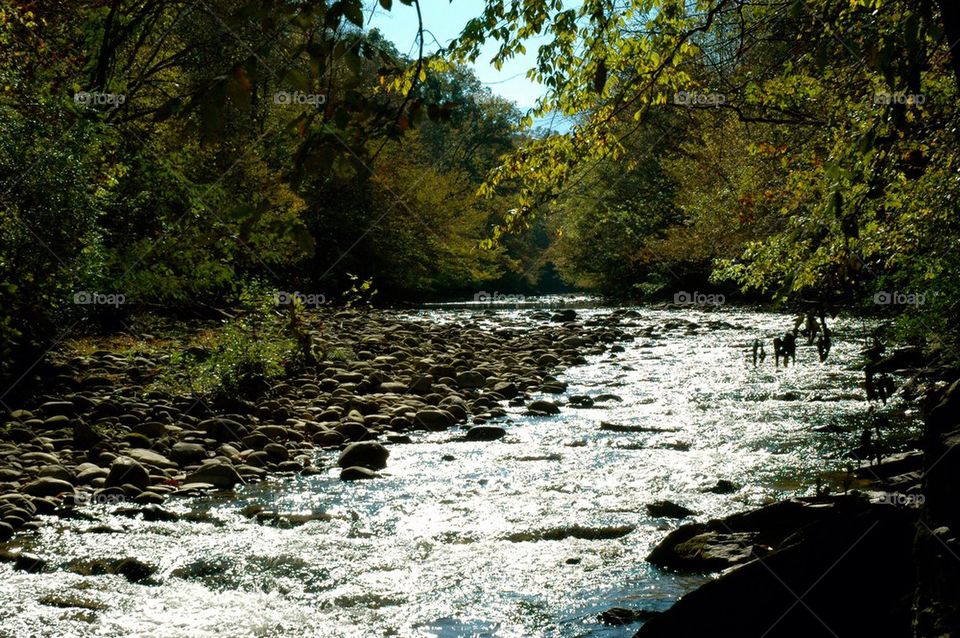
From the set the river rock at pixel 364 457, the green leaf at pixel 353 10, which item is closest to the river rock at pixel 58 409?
the river rock at pixel 364 457

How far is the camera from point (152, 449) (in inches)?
298

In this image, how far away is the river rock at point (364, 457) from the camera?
754cm

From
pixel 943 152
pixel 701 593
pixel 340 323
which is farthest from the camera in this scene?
pixel 340 323

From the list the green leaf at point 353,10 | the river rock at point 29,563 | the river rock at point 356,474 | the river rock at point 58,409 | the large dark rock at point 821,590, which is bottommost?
the river rock at point 356,474

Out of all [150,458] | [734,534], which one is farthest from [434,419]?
[734,534]

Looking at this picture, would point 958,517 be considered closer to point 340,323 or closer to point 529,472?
point 529,472

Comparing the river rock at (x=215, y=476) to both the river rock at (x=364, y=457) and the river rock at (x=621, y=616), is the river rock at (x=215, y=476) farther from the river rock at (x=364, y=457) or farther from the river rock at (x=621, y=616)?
the river rock at (x=621, y=616)

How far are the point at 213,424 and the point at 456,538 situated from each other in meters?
3.91

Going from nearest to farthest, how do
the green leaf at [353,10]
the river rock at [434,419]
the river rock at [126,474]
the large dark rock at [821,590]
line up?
the green leaf at [353,10]
the large dark rock at [821,590]
the river rock at [126,474]
the river rock at [434,419]

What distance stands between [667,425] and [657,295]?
27495 mm

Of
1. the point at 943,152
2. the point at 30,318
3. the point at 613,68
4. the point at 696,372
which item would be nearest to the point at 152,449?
the point at 30,318

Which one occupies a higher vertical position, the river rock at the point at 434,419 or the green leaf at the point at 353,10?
the green leaf at the point at 353,10

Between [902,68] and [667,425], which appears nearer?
[902,68]

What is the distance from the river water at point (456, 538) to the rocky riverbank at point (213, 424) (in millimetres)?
283
